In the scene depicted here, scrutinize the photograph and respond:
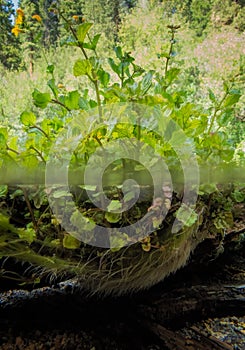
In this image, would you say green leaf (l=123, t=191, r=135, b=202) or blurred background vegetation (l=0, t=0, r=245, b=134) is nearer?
green leaf (l=123, t=191, r=135, b=202)

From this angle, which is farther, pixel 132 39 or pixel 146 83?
pixel 132 39

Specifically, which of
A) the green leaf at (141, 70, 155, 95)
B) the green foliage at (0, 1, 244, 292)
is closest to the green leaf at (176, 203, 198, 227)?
the green foliage at (0, 1, 244, 292)

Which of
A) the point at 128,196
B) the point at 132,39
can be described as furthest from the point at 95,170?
the point at 132,39

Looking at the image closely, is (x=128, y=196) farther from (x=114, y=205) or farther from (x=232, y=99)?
(x=232, y=99)

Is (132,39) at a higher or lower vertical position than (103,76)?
higher

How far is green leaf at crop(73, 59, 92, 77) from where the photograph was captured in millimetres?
268

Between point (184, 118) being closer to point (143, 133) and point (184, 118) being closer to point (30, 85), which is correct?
point (143, 133)

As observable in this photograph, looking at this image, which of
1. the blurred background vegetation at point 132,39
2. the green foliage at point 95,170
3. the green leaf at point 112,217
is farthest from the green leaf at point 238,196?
the blurred background vegetation at point 132,39

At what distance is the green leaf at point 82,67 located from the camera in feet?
0.88

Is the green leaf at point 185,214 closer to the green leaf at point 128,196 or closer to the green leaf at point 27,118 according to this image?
the green leaf at point 128,196

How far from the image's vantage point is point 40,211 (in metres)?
0.30

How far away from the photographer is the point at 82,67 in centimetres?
27

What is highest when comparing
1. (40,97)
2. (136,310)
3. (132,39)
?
(132,39)

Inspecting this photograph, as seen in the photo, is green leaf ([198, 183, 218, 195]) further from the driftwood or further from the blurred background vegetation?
the blurred background vegetation
